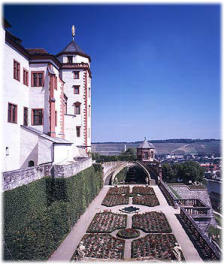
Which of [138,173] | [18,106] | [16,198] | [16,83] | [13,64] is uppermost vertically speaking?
[13,64]

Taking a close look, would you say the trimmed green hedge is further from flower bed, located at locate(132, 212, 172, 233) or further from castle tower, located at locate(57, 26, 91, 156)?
castle tower, located at locate(57, 26, 91, 156)

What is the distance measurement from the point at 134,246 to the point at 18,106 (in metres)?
14.2

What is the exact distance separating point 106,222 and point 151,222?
3.49 m

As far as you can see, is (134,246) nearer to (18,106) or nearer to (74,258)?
(74,258)

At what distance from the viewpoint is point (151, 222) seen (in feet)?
61.8

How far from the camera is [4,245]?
9.48 meters

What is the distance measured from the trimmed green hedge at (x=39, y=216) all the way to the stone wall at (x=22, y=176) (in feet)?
0.95

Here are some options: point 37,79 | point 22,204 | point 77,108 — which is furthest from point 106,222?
point 77,108

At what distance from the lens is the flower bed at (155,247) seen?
12695 millimetres

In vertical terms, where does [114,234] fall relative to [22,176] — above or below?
below

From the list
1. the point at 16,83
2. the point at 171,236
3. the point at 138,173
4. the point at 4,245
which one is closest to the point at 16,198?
the point at 4,245

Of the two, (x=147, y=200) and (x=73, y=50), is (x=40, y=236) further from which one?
(x=73, y=50)

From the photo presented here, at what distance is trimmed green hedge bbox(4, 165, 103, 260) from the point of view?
10039 millimetres

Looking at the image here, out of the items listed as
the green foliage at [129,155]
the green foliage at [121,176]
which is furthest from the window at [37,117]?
the green foliage at [129,155]
